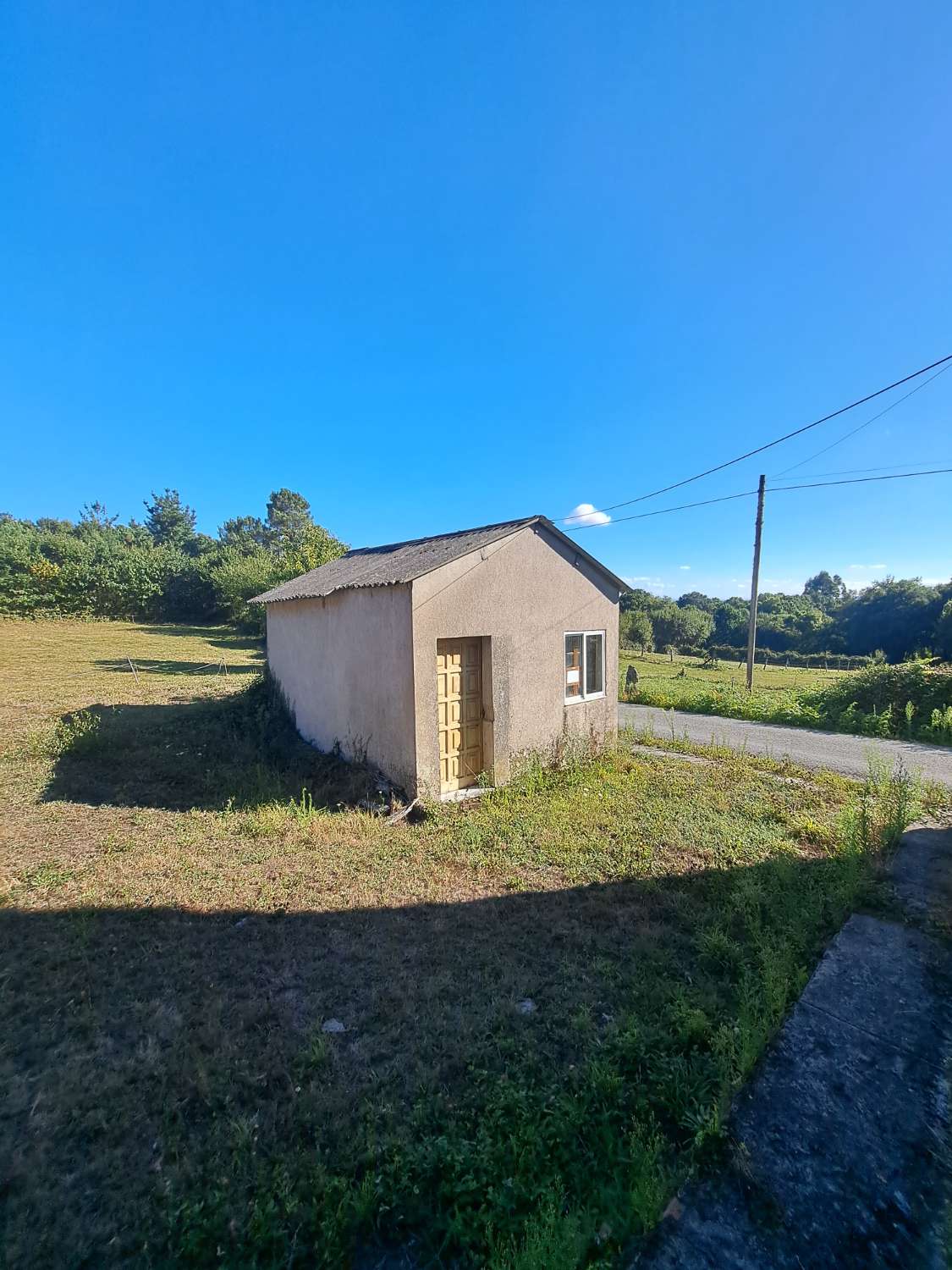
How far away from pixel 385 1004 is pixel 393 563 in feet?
19.7

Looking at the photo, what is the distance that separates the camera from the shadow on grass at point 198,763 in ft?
22.7

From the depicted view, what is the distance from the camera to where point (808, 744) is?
35.0 ft

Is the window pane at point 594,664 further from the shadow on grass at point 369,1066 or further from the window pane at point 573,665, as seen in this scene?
the shadow on grass at point 369,1066

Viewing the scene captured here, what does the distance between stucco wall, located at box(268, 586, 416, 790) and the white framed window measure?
10.1ft

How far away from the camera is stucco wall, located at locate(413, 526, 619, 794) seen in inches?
255

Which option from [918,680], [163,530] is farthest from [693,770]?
[163,530]

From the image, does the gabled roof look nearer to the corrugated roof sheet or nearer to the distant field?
the corrugated roof sheet

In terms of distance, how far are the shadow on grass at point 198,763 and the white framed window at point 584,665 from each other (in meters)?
3.67

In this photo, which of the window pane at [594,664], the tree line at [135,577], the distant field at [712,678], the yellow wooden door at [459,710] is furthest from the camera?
the tree line at [135,577]

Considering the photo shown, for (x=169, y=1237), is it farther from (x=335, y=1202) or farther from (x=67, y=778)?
(x=67, y=778)

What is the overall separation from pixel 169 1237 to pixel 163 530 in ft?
250

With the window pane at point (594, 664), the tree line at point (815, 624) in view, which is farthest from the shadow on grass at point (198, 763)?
the tree line at point (815, 624)

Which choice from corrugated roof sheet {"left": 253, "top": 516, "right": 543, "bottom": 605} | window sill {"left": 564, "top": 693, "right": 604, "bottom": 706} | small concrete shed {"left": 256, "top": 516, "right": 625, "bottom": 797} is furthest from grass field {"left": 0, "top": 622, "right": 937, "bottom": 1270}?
corrugated roof sheet {"left": 253, "top": 516, "right": 543, "bottom": 605}

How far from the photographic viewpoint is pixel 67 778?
24.6 ft
